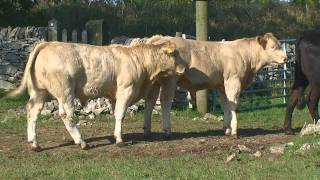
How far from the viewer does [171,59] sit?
11.6 m

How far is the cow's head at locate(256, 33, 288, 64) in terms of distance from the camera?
12688 mm

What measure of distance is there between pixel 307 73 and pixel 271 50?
2.62 ft

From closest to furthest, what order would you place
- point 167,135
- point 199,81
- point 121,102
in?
point 121,102
point 167,135
point 199,81

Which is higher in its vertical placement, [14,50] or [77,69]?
→ [77,69]

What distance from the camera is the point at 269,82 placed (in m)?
19.3

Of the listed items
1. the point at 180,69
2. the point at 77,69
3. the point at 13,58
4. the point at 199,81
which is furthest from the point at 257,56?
the point at 13,58

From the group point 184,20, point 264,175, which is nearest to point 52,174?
point 264,175

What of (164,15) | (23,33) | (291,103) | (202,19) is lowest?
(164,15)

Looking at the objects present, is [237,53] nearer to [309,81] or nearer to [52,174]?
[309,81]

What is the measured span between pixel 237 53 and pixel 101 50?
2.64 metres

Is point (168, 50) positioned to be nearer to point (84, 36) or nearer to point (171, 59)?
point (171, 59)

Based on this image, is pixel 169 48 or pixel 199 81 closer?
pixel 169 48

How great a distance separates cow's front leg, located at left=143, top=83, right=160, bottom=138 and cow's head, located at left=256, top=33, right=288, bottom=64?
2080 mm

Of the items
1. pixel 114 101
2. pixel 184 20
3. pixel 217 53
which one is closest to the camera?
pixel 114 101
